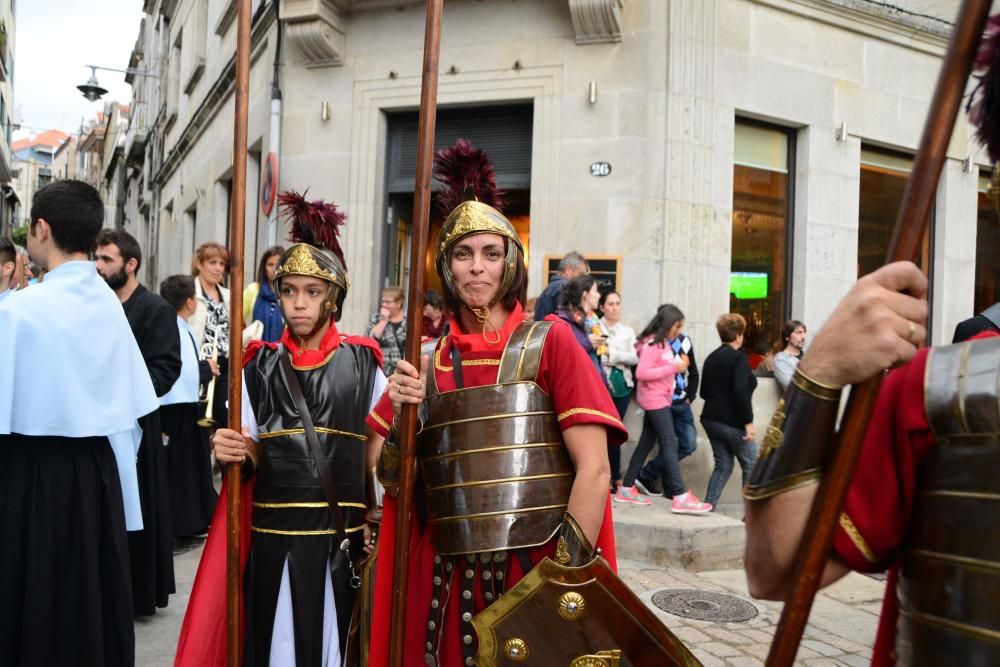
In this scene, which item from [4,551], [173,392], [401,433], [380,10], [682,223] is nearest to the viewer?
[401,433]

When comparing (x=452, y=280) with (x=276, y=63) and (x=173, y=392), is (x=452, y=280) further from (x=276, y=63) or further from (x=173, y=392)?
(x=276, y=63)

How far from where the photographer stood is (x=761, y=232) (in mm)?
9297

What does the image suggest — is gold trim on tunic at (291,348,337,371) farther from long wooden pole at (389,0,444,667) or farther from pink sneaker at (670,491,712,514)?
pink sneaker at (670,491,712,514)

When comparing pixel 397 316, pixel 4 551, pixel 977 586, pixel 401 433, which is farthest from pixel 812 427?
pixel 397 316

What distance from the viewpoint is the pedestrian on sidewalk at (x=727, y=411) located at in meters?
7.13

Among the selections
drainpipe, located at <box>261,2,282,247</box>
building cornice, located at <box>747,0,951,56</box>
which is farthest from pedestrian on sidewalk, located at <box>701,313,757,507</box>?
drainpipe, located at <box>261,2,282,247</box>

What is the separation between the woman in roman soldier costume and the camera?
7.73 feet

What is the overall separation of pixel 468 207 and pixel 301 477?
121 centimetres

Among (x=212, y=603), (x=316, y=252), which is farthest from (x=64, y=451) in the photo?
(x=316, y=252)

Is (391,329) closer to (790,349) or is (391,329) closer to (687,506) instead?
(687,506)

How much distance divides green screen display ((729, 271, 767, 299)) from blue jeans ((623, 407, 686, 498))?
2461 mm

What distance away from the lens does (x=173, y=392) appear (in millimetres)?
5688

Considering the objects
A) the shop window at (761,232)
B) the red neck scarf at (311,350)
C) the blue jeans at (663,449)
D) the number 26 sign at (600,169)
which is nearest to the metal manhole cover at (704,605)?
the blue jeans at (663,449)

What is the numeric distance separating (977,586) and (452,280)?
1.88 meters
